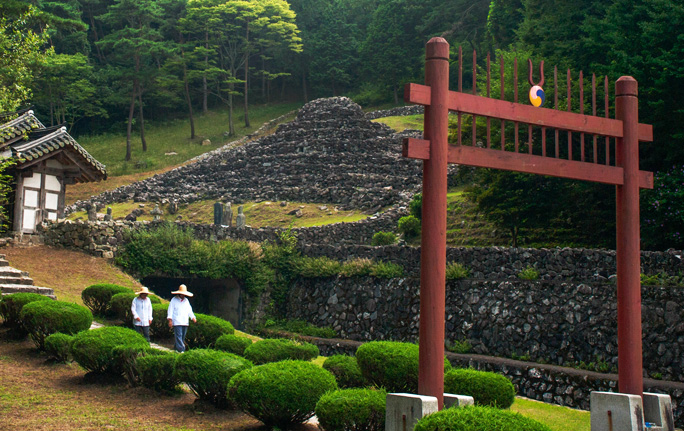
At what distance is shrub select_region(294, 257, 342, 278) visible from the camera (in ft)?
78.5

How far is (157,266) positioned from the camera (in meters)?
23.4

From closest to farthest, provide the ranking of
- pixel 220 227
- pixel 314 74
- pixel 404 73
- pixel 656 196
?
pixel 656 196 → pixel 220 227 → pixel 404 73 → pixel 314 74

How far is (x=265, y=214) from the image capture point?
34188 millimetres

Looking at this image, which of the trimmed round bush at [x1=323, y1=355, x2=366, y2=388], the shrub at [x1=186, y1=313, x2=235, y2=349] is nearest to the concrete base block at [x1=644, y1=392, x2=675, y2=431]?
the trimmed round bush at [x1=323, y1=355, x2=366, y2=388]

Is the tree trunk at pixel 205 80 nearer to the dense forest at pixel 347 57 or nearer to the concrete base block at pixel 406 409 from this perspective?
the dense forest at pixel 347 57

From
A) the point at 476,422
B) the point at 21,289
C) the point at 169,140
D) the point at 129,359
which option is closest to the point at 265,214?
the point at 21,289

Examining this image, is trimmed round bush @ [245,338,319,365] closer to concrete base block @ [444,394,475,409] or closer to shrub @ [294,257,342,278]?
concrete base block @ [444,394,475,409]

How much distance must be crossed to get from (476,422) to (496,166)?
3.34m

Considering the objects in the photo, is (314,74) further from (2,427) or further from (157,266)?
(2,427)

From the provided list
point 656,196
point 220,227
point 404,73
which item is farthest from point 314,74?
point 656,196

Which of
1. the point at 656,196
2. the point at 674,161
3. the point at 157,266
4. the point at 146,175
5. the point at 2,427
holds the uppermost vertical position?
the point at 146,175

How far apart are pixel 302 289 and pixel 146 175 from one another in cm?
2505

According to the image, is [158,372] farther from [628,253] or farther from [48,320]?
[628,253]

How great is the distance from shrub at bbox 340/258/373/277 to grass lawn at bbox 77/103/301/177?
2917 centimetres
